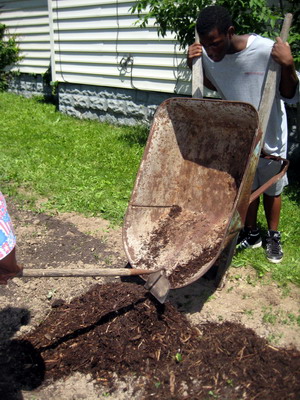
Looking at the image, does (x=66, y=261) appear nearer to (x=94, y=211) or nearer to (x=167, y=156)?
(x=94, y=211)

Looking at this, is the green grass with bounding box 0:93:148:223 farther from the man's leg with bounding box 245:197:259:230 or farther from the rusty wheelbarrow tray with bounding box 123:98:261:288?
the man's leg with bounding box 245:197:259:230

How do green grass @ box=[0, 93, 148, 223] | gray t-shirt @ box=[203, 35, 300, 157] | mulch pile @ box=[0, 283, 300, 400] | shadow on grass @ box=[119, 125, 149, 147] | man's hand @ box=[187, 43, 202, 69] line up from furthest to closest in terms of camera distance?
shadow on grass @ box=[119, 125, 149, 147] < green grass @ box=[0, 93, 148, 223] < man's hand @ box=[187, 43, 202, 69] < gray t-shirt @ box=[203, 35, 300, 157] < mulch pile @ box=[0, 283, 300, 400]

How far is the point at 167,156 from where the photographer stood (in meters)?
3.43

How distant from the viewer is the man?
2.98 meters

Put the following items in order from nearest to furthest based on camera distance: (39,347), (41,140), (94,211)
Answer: (39,347), (94,211), (41,140)

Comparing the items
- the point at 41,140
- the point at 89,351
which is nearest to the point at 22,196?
the point at 41,140

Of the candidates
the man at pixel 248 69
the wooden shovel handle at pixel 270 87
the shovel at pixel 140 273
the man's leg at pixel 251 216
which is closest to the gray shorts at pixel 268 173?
the man at pixel 248 69

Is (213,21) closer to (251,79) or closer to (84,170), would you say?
(251,79)

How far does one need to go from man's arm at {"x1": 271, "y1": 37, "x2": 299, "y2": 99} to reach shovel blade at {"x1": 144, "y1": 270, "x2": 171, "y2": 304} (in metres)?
1.60

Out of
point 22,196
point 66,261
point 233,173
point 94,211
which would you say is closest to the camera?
point 233,173

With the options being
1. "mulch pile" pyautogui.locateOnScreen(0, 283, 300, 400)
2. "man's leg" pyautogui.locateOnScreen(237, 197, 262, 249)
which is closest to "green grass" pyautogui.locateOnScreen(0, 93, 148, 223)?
"man's leg" pyautogui.locateOnScreen(237, 197, 262, 249)

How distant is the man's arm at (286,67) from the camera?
9.34ft

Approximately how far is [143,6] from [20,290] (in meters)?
4.37

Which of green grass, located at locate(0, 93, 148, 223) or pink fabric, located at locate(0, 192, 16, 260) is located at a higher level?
pink fabric, located at locate(0, 192, 16, 260)
